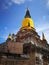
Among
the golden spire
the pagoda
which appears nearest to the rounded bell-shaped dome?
the golden spire

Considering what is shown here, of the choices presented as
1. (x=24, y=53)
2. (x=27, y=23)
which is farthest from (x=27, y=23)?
(x=24, y=53)

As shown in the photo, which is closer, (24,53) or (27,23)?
(24,53)

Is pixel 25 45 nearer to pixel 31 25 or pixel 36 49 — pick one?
pixel 36 49

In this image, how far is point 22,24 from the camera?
34.9 metres

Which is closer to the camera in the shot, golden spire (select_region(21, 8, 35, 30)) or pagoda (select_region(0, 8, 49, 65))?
pagoda (select_region(0, 8, 49, 65))

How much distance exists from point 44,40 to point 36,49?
36.4ft

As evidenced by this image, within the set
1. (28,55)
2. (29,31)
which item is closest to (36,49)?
(28,55)

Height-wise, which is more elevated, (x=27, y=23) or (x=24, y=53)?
(x=27, y=23)

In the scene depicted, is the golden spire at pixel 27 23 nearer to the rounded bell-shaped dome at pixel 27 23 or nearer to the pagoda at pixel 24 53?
the rounded bell-shaped dome at pixel 27 23

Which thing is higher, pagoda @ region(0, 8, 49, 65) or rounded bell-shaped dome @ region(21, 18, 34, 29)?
rounded bell-shaped dome @ region(21, 18, 34, 29)

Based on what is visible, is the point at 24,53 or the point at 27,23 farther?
the point at 27,23

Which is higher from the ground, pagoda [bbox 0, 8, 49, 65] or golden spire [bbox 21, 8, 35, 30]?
golden spire [bbox 21, 8, 35, 30]

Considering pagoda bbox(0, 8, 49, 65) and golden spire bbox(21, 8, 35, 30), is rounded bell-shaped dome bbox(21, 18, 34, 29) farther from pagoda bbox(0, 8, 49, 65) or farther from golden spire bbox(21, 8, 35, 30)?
pagoda bbox(0, 8, 49, 65)

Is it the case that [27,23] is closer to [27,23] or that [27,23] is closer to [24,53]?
[27,23]
